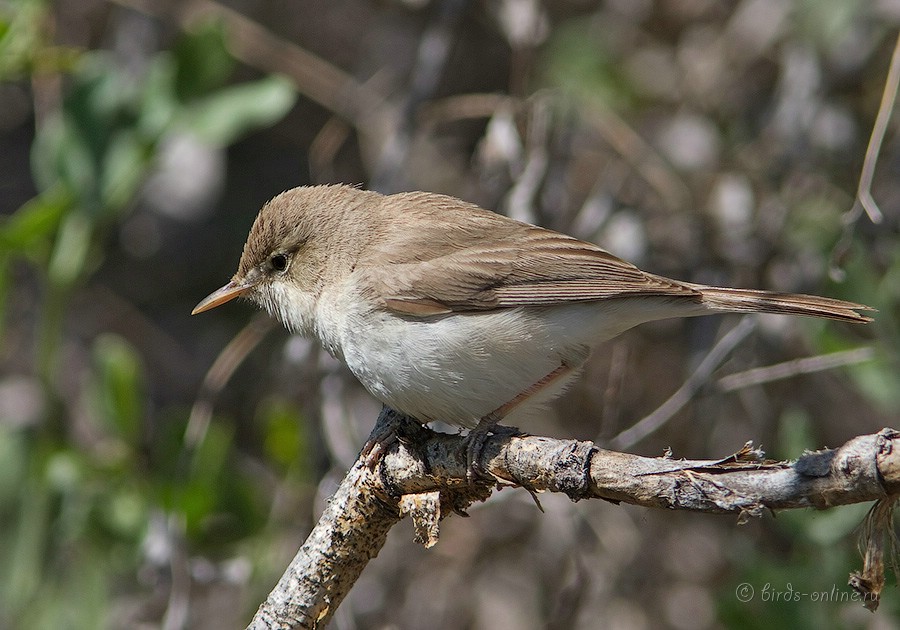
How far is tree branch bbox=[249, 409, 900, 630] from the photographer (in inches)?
74.1

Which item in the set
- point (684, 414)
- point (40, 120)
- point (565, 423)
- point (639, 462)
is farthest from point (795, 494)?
point (40, 120)

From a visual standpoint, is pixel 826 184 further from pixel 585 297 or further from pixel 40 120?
pixel 40 120

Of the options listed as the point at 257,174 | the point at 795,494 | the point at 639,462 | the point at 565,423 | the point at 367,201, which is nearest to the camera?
the point at 795,494

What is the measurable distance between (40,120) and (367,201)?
7.59 feet

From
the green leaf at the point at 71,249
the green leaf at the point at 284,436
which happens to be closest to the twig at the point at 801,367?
the green leaf at the point at 284,436

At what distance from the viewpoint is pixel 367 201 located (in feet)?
13.3

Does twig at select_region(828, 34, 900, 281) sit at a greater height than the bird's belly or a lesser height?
greater

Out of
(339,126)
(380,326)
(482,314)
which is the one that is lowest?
(380,326)

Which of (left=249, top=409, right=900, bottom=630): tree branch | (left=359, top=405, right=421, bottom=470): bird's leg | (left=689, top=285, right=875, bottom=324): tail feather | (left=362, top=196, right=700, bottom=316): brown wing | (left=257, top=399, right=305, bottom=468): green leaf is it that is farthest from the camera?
(left=257, top=399, right=305, bottom=468): green leaf

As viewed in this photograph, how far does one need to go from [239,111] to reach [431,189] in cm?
216

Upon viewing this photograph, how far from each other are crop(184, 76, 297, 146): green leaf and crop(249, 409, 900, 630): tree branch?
162 centimetres

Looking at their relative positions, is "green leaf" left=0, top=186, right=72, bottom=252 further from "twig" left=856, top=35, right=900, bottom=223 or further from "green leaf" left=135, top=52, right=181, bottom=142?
"twig" left=856, top=35, right=900, bottom=223

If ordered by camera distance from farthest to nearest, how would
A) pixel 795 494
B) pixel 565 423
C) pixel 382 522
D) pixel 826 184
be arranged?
pixel 565 423, pixel 826 184, pixel 382 522, pixel 795 494

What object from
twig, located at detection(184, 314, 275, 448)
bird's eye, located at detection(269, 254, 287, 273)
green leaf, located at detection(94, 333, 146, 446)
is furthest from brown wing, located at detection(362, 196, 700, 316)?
green leaf, located at detection(94, 333, 146, 446)
